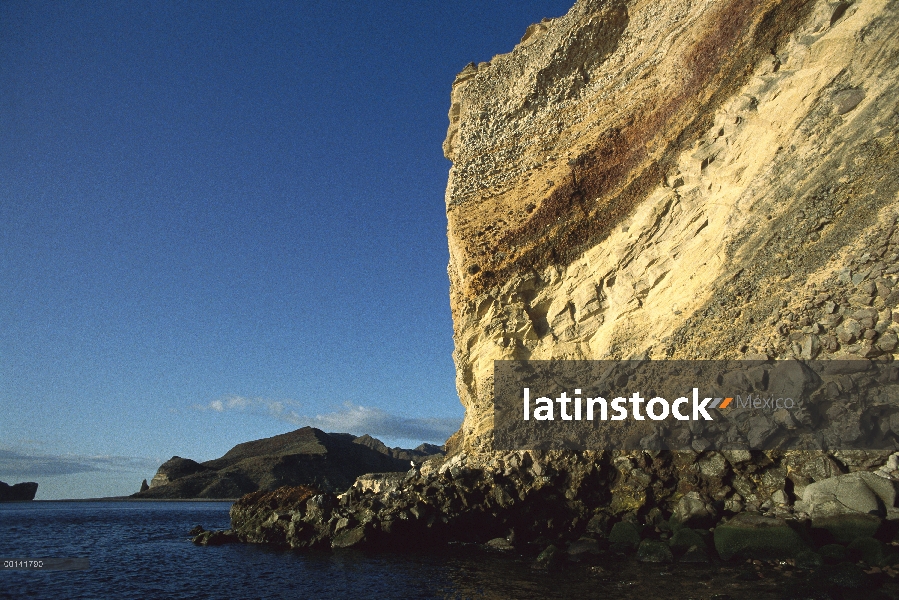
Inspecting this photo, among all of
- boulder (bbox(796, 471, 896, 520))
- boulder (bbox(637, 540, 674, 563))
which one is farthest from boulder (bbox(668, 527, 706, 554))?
boulder (bbox(796, 471, 896, 520))

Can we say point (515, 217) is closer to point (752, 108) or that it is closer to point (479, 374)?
point (479, 374)

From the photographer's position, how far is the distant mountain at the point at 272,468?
2751 inches

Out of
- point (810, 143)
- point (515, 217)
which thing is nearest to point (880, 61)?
point (810, 143)

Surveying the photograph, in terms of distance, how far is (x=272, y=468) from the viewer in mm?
70375

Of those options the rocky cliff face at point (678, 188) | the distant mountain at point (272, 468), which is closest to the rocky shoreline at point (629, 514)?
the rocky cliff face at point (678, 188)

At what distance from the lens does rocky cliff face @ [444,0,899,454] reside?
1463 centimetres

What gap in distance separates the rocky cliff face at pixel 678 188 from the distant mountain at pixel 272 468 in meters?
49.4

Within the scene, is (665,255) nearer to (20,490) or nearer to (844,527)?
(844,527)

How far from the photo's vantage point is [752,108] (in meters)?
17.1

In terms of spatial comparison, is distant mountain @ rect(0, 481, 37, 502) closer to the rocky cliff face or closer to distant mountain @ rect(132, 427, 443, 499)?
distant mountain @ rect(132, 427, 443, 499)

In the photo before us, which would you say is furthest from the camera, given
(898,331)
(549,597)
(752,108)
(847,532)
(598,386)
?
(598,386)

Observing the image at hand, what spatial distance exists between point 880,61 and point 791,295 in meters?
6.67

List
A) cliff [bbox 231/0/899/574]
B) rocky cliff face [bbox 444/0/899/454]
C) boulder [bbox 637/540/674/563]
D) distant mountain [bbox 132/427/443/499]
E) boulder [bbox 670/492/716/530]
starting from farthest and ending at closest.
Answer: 1. distant mountain [bbox 132/427/443/499]
2. boulder [bbox 670/492/716/530]
3. rocky cliff face [bbox 444/0/899/454]
4. cliff [bbox 231/0/899/574]
5. boulder [bbox 637/540/674/563]

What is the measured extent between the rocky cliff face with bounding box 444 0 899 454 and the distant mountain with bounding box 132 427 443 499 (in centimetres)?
4941
